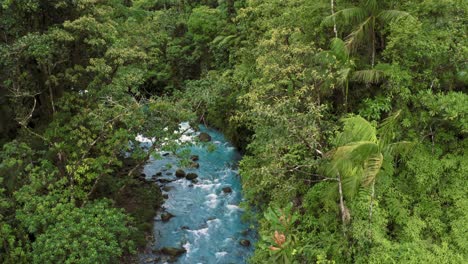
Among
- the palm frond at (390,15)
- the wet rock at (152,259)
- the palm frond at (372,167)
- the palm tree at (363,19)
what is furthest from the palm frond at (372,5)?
the wet rock at (152,259)

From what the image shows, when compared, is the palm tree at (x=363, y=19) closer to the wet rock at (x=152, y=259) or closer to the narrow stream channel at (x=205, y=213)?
the narrow stream channel at (x=205, y=213)

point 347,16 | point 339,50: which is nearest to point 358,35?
point 347,16

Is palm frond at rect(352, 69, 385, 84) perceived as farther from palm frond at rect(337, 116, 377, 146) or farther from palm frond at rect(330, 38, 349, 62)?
palm frond at rect(337, 116, 377, 146)

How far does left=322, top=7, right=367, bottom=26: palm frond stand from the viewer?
10.9 meters

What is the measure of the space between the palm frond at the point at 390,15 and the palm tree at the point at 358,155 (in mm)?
2984

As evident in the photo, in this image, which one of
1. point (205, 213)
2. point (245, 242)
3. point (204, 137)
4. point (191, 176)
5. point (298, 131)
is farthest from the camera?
point (204, 137)

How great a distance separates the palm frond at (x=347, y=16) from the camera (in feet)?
35.6

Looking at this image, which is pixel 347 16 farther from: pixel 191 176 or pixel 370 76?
pixel 191 176

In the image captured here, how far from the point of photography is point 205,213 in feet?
49.0

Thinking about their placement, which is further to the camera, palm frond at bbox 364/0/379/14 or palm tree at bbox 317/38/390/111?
palm frond at bbox 364/0/379/14

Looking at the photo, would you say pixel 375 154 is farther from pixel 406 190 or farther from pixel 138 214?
pixel 138 214

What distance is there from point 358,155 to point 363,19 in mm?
5086

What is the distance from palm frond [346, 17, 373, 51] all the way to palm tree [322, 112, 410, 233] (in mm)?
2730

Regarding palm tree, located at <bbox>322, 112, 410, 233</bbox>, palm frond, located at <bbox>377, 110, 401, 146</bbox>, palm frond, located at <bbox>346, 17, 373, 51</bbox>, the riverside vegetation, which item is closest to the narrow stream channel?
the riverside vegetation
